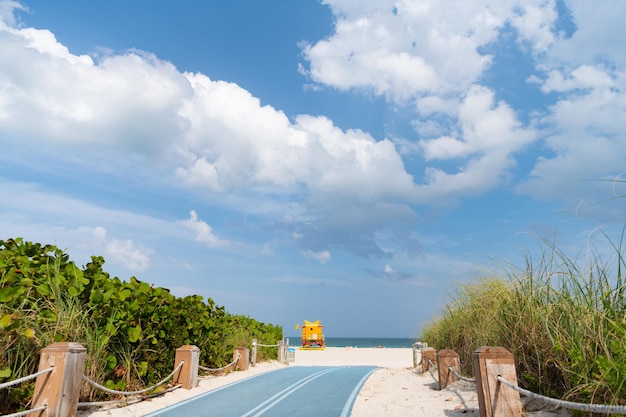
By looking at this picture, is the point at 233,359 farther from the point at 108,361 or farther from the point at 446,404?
the point at 446,404

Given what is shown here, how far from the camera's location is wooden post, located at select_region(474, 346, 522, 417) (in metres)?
6.45

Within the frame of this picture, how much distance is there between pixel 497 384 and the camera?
6.57m

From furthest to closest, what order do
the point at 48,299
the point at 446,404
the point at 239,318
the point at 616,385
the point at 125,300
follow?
1. the point at 239,318
2. the point at 125,300
3. the point at 446,404
4. the point at 48,299
5. the point at 616,385

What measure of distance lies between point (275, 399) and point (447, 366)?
12.7 feet

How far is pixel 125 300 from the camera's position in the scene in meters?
9.45

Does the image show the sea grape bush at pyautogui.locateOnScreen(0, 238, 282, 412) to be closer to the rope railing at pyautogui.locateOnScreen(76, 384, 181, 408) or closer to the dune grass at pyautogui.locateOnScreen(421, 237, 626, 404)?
the rope railing at pyautogui.locateOnScreen(76, 384, 181, 408)

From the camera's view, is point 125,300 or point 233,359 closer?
point 125,300

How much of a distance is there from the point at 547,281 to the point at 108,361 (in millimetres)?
7611

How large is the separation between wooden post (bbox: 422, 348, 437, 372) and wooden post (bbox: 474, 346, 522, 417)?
7.62m

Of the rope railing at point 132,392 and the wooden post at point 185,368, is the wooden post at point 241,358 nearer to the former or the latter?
the wooden post at point 185,368

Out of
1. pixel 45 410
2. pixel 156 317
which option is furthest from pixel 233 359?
pixel 45 410

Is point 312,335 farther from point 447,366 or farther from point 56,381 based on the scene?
point 56,381

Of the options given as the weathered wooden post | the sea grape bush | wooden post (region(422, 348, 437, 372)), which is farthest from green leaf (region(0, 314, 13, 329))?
the weathered wooden post

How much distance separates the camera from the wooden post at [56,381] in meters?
6.73
